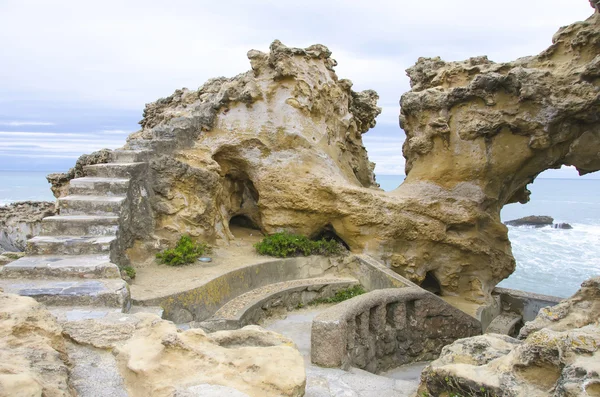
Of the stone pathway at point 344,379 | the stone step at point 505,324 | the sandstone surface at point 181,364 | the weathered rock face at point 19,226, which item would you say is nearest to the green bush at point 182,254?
the stone pathway at point 344,379

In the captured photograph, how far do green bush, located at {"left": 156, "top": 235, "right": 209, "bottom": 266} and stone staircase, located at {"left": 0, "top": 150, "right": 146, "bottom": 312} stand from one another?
1086 millimetres

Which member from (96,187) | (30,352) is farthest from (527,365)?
(96,187)

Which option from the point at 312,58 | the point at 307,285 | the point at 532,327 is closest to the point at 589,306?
the point at 532,327

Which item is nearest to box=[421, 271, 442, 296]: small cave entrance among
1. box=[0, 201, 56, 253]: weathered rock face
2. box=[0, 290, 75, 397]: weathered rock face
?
box=[0, 201, 56, 253]: weathered rock face

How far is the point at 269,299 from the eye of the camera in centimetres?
948

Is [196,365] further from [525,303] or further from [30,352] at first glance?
[525,303]

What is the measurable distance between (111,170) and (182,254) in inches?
76.7

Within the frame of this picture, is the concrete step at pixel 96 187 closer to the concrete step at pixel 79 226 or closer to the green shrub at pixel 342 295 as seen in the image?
the concrete step at pixel 79 226

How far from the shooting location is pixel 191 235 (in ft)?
33.5

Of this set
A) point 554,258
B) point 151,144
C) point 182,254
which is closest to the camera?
point 182,254

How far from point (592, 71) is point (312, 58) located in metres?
6.00

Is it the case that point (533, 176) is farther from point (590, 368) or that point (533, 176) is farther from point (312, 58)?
point (590, 368)

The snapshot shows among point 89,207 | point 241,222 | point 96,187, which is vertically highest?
point 96,187

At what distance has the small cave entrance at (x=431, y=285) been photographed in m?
13.0
